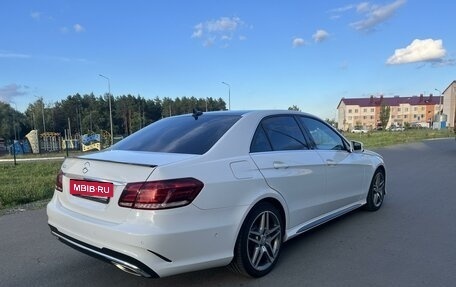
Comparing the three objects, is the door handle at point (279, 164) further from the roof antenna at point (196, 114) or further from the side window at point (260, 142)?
the roof antenna at point (196, 114)

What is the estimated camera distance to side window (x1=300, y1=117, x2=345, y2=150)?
196 inches

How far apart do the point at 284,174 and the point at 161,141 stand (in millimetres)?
1297

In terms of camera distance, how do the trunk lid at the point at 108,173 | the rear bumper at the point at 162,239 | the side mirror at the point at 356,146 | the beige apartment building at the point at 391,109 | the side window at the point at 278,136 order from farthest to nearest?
the beige apartment building at the point at 391,109 < the side mirror at the point at 356,146 < the side window at the point at 278,136 < the trunk lid at the point at 108,173 < the rear bumper at the point at 162,239

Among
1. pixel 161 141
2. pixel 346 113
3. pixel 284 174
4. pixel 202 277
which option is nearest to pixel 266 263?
pixel 202 277

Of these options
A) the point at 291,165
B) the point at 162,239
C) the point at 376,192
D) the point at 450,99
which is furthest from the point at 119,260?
the point at 450,99

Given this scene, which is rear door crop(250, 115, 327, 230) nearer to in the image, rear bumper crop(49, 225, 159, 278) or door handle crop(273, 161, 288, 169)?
door handle crop(273, 161, 288, 169)

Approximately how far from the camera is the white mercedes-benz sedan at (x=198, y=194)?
3.12m

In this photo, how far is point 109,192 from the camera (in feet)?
10.8

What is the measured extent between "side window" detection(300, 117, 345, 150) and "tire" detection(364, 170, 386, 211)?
118 cm

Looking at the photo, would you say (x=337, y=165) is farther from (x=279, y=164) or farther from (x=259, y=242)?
(x=259, y=242)

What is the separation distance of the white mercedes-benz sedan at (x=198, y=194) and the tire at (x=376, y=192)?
164 cm

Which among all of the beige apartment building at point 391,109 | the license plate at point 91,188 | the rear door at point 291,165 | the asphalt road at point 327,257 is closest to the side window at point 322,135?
the rear door at point 291,165

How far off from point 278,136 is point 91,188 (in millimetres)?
1997

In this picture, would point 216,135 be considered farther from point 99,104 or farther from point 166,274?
point 99,104
